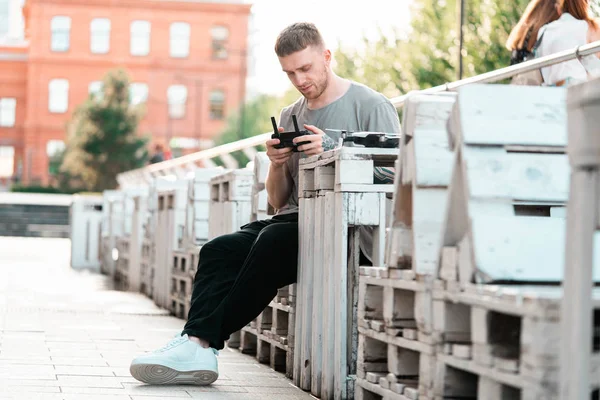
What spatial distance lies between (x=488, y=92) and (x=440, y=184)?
434mm

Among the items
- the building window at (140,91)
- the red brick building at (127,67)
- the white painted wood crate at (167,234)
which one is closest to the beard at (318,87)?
the white painted wood crate at (167,234)

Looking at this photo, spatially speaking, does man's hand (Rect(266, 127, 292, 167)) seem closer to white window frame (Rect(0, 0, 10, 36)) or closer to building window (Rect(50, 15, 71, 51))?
building window (Rect(50, 15, 71, 51))

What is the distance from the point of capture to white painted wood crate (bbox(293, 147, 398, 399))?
4.84 m

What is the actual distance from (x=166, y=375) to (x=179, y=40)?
7174 cm

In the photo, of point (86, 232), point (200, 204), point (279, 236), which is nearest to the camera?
point (279, 236)

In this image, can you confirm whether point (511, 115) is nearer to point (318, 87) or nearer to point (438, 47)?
point (318, 87)

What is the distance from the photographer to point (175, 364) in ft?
17.1

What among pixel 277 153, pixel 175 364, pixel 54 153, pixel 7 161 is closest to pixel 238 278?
pixel 175 364

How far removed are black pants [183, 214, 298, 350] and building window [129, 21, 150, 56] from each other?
71.4 m

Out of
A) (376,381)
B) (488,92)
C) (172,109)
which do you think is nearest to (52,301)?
(376,381)

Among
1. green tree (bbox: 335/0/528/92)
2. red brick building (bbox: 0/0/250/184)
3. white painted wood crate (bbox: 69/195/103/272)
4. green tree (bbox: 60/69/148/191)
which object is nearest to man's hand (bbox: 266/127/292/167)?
white painted wood crate (bbox: 69/195/103/272)

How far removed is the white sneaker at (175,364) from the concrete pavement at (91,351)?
0.16 feet

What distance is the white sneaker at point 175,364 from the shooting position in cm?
520

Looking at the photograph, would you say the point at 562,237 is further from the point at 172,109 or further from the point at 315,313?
the point at 172,109
